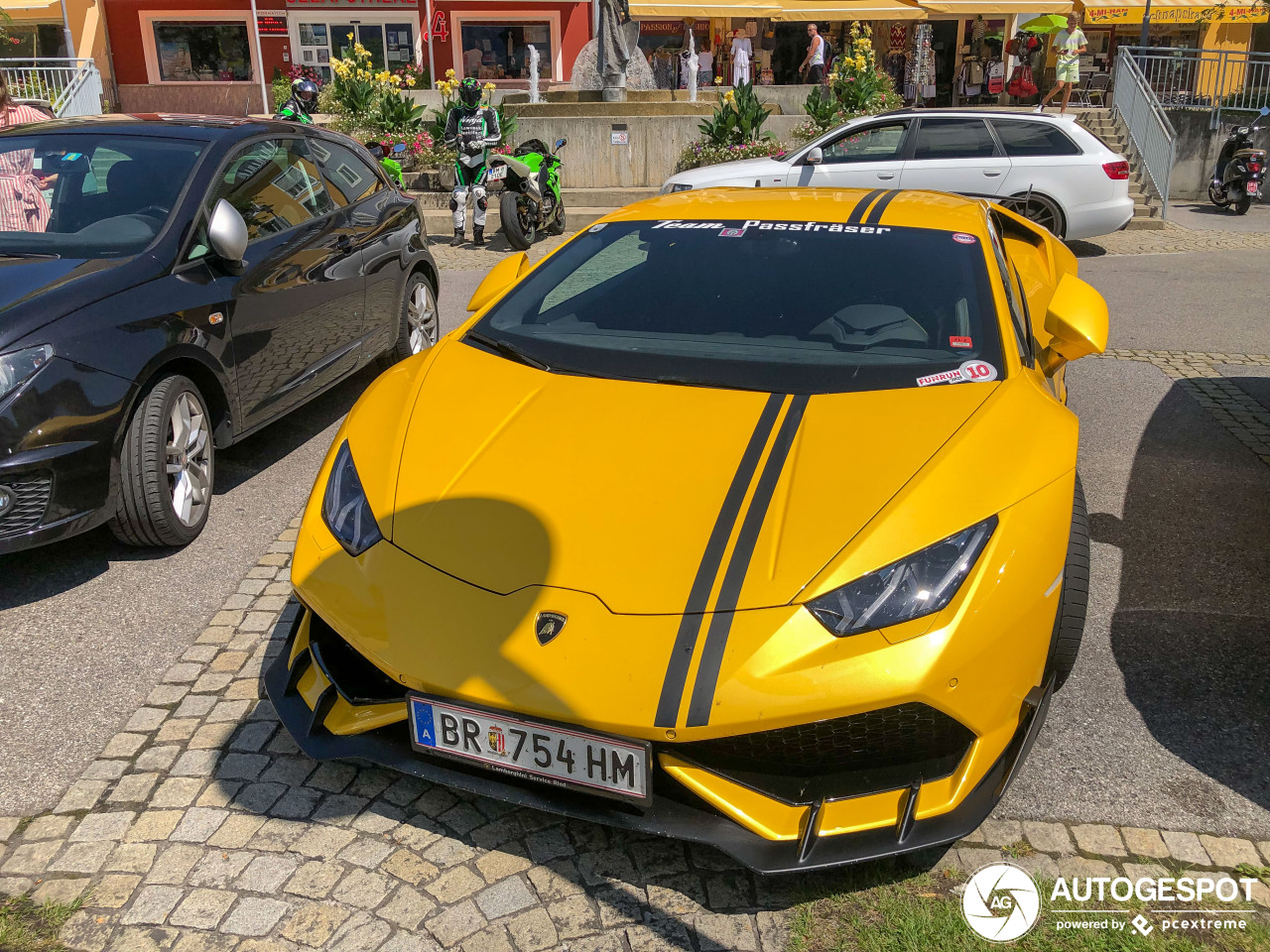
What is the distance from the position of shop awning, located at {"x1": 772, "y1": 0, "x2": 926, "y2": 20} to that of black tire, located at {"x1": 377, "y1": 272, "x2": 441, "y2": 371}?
20.5 metres

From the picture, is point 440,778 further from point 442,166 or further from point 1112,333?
point 442,166

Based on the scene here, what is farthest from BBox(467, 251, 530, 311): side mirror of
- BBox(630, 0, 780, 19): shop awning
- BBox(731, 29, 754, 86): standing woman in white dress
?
BBox(630, 0, 780, 19): shop awning

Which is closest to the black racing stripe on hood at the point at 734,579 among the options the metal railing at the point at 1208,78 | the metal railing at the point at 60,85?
the metal railing at the point at 1208,78

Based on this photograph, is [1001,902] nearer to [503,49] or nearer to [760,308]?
[760,308]

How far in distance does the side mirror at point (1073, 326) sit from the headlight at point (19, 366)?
343 centimetres

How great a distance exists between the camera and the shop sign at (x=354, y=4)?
91.7ft

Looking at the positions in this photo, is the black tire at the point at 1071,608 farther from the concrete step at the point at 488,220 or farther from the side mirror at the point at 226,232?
the concrete step at the point at 488,220

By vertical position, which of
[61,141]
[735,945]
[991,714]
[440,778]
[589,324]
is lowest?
[735,945]

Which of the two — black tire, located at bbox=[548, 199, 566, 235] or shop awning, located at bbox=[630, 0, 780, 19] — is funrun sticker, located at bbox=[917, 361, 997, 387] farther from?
shop awning, located at bbox=[630, 0, 780, 19]

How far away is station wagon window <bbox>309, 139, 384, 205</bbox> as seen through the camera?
576 cm

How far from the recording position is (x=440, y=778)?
2.41 meters

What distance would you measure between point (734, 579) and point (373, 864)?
1112mm

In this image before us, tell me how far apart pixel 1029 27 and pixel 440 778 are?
71.1ft

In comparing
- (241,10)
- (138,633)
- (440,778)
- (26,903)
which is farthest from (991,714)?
(241,10)
